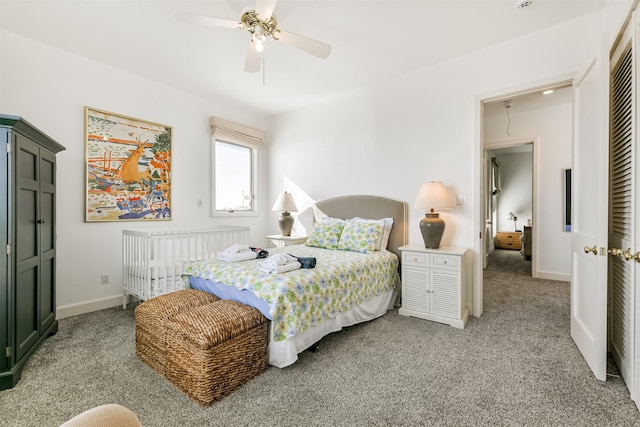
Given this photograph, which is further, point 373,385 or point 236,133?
point 236,133

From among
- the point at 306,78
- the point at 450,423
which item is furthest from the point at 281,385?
the point at 306,78

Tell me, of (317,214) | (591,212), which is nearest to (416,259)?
(591,212)

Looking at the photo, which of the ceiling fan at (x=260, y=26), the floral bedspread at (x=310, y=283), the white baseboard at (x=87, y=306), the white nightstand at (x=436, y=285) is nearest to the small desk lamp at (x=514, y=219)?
the white nightstand at (x=436, y=285)

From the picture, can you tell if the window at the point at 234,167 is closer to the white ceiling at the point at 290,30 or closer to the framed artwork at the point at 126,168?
the framed artwork at the point at 126,168

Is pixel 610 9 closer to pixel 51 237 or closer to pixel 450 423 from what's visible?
pixel 450 423

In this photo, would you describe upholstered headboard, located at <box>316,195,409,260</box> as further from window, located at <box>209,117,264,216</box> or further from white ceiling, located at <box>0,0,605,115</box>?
white ceiling, located at <box>0,0,605,115</box>

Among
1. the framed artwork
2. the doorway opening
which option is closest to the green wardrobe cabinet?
the framed artwork

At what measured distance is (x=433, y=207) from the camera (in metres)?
2.92

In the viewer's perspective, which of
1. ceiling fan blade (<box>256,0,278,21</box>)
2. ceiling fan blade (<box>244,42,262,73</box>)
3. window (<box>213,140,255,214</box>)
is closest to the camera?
ceiling fan blade (<box>256,0,278,21</box>)

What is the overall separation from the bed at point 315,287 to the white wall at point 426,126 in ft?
1.71

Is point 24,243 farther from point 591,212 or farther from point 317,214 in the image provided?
point 591,212

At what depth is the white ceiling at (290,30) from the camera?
7.53 ft

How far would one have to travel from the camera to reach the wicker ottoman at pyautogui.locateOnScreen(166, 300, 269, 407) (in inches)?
64.7

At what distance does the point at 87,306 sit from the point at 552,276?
6155mm
